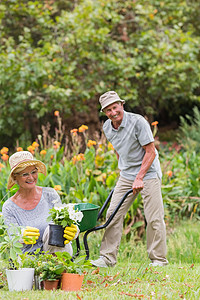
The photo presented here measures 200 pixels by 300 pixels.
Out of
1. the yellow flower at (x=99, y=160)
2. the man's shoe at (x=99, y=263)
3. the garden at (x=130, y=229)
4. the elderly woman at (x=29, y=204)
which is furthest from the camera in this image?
the yellow flower at (x=99, y=160)

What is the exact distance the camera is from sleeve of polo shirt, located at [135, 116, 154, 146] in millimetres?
4438

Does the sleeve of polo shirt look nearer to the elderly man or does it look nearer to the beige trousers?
the elderly man

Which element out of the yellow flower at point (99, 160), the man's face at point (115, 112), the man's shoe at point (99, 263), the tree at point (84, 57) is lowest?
the man's shoe at point (99, 263)

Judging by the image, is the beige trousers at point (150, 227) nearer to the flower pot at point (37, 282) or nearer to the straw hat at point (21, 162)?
the straw hat at point (21, 162)

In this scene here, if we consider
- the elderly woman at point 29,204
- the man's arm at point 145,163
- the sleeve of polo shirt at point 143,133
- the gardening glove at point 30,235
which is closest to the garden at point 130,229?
the gardening glove at point 30,235

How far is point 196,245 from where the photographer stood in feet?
17.5

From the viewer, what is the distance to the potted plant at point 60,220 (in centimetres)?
338

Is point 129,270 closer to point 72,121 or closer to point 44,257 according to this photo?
point 44,257

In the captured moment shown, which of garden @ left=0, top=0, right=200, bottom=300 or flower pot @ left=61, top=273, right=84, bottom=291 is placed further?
garden @ left=0, top=0, right=200, bottom=300

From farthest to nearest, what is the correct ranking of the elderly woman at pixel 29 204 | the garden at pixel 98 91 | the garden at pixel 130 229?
the garden at pixel 98 91, the elderly woman at pixel 29 204, the garden at pixel 130 229

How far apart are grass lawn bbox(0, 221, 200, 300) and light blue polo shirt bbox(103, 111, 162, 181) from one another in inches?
38.4

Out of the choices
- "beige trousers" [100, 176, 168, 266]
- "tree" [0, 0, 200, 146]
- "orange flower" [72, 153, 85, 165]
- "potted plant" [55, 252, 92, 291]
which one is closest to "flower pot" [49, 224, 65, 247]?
"potted plant" [55, 252, 92, 291]

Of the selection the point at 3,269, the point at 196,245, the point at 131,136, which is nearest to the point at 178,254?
the point at 196,245

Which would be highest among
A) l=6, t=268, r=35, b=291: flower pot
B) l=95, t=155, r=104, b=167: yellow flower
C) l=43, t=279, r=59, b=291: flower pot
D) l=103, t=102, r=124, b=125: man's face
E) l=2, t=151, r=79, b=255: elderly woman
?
l=103, t=102, r=124, b=125: man's face
